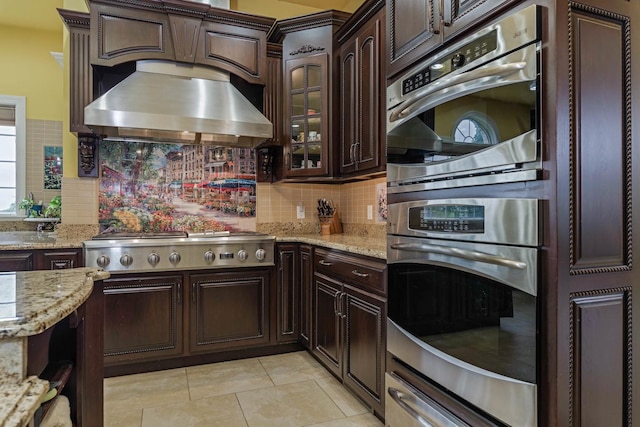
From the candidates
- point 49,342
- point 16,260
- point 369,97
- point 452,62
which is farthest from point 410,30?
point 16,260

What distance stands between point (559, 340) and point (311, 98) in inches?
101

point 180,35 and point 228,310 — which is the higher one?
point 180,35

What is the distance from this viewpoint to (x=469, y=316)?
54.3 inches

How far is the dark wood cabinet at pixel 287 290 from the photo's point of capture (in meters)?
3.11

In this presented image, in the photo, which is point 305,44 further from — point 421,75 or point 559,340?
point 559,340

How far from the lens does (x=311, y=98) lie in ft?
10.4

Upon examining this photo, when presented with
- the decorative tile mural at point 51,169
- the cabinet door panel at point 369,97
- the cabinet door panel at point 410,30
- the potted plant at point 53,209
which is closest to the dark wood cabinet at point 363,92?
the cabinet door panel at point 369,97

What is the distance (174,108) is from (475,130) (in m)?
2.23

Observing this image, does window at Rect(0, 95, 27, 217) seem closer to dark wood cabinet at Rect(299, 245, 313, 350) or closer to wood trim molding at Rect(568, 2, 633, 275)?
dark wood cabinet at Rect(299, 245, 313, 350)

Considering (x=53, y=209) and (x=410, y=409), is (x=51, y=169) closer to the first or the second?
(x=53, y=209)

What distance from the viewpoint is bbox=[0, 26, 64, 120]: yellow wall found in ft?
14.2

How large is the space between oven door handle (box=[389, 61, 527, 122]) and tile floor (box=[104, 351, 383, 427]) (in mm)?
1643

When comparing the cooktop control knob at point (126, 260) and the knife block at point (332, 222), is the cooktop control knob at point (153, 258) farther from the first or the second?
the knife block at point (332, 222)

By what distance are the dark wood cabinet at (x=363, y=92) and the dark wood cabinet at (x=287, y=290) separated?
2.52 ft
